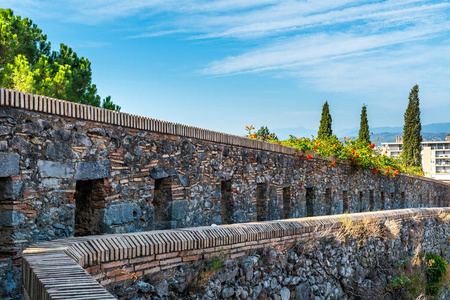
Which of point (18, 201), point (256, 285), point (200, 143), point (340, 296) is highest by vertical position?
point (200, 143)

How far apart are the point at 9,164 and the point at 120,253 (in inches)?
83.7

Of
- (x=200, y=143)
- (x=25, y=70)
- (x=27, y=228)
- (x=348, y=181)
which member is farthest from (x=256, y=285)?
(x=25, y=70)

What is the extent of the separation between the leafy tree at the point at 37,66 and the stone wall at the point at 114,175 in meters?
9.51

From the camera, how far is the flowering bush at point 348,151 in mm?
13925

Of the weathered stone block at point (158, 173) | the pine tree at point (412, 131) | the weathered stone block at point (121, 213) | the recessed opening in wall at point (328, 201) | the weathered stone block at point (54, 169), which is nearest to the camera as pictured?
the weathered stone block at point (54, 169)

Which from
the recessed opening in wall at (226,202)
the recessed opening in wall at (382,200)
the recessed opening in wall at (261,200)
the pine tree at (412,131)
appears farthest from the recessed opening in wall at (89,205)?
the pine tree at (412,131)

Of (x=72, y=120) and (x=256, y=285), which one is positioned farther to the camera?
(x=72, y=120)

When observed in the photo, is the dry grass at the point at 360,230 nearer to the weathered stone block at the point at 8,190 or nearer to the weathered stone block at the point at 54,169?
the weathered stone block at the point at 54,169

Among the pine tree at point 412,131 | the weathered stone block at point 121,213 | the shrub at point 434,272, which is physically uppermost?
the pine tree at point 412,131

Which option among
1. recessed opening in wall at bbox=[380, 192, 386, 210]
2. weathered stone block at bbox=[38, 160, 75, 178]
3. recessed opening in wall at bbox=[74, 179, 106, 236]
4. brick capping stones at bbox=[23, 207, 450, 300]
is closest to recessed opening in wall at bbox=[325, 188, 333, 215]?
recessed opening in wall at bbox=[380, 192, 386, 210]

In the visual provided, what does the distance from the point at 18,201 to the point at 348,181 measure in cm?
1266

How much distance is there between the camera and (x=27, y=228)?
19.6 ft

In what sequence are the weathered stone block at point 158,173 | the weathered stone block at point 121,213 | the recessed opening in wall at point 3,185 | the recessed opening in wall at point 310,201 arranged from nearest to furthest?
the recessed opening in wall at point 3,185, the weathered stone block at point 121,213, the weathered stone block at point 158,173, the recessed opening in wall at point 310,201

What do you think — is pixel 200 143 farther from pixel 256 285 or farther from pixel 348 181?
pixel 348 181
